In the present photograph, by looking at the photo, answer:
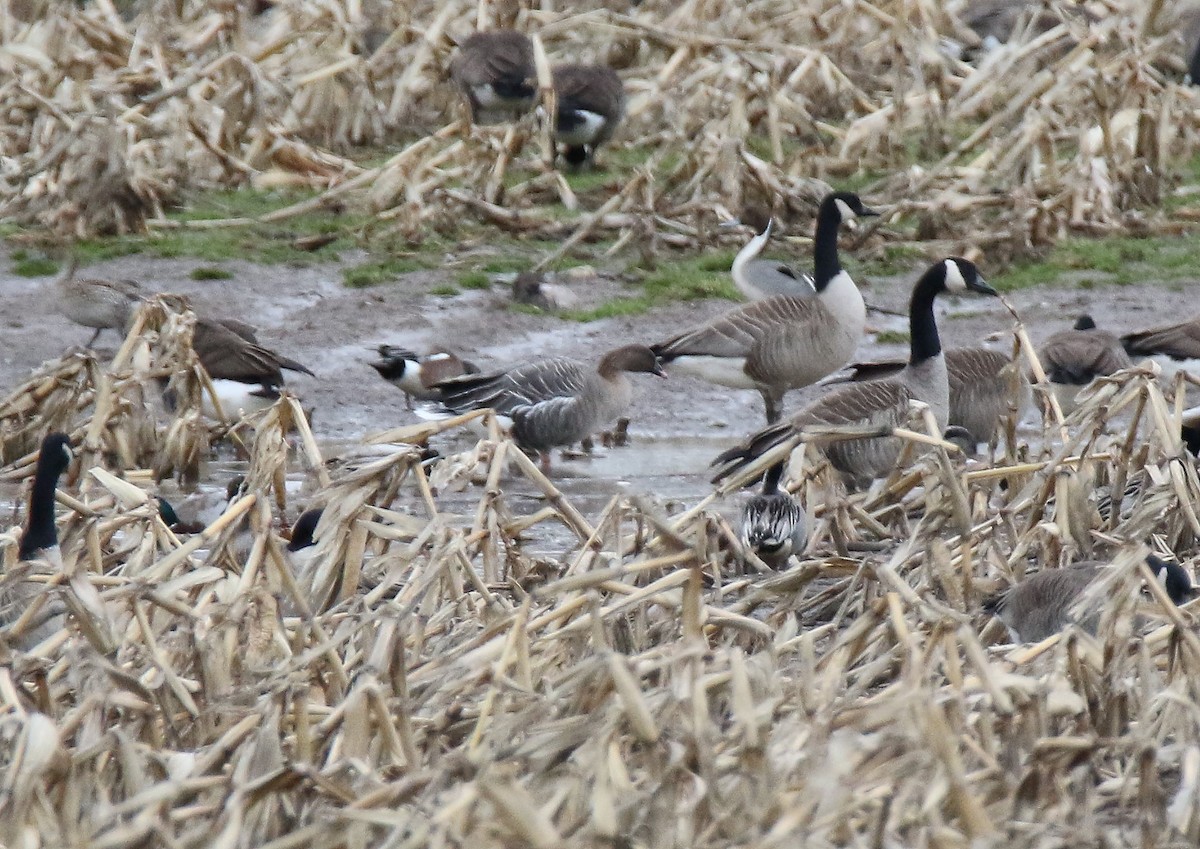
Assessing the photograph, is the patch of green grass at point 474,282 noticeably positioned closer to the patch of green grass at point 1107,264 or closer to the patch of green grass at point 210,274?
the patch of green grass at point 210,274

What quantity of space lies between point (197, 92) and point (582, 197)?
321 centimetres

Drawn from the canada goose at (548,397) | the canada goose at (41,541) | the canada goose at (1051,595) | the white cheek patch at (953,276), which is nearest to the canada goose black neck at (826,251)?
the white cheek patch at (953,276)

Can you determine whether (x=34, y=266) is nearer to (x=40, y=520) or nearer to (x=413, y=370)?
(x=413, y=370)

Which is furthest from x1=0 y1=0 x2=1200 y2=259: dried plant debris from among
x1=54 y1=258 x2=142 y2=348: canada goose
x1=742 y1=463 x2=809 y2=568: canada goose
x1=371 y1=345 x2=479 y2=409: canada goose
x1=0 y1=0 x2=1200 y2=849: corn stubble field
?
x1=742 y1=463 x2=809 y2=568: canada goose

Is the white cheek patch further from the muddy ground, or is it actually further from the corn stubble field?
the corn stubble field

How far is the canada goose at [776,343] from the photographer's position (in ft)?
36.1

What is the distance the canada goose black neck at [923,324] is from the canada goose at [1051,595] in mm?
3258

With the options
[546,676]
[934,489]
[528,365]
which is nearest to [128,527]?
[546,676]

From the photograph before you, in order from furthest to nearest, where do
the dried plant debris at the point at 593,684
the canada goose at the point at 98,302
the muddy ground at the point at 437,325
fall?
the canada goose at the point at 98,302 → the muddy ground at the point at 437,325 → the dried plant debris at the point at 593,684

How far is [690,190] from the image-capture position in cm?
1457

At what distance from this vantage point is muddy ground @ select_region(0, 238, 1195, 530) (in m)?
11.5

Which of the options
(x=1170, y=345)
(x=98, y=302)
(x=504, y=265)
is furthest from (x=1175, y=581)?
(x=504, y=265)

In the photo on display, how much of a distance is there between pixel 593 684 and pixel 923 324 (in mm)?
5500

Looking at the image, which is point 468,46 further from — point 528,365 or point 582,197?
point 528,365
